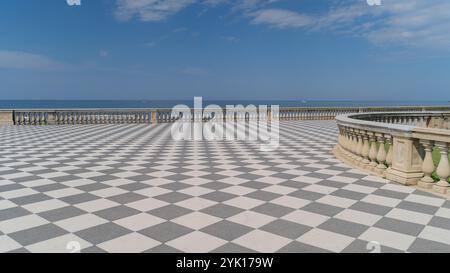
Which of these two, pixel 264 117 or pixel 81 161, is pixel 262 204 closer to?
pixel 81 161

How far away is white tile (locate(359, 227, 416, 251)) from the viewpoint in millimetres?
3426

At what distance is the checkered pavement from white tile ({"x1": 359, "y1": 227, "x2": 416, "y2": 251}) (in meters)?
0.01

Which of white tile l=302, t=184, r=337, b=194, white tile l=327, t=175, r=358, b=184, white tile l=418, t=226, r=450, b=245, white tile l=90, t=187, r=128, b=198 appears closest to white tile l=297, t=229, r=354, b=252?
white tile l=418, t=226, r=450, b=245

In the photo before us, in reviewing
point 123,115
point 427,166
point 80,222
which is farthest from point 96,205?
point 123,115

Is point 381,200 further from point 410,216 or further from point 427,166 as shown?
point 427,166

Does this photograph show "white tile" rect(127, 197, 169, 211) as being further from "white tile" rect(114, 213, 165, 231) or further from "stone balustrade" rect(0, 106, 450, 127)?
"stone balustrade" rect(0, 106, 450, 127)

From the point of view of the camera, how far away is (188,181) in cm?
622

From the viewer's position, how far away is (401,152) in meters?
5.91

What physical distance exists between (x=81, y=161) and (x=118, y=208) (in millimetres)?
4236

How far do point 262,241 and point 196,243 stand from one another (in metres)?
0.73

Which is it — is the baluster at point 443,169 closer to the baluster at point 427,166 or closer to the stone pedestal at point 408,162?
the baluster at point 427,166

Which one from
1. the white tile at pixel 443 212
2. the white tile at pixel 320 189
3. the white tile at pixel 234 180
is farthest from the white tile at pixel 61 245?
the white tile at pixel 443 212

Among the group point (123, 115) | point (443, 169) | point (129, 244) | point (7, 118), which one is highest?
point (123, 115)
